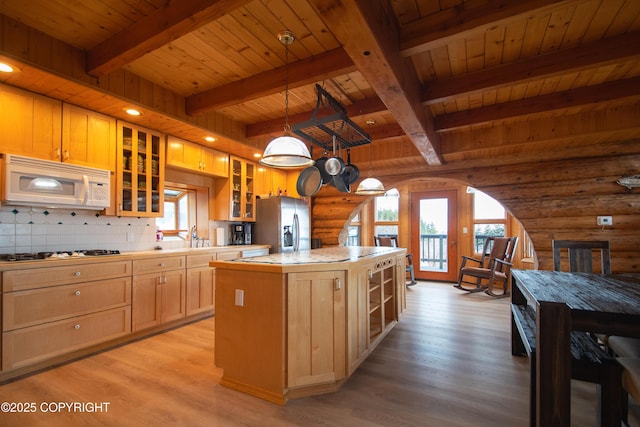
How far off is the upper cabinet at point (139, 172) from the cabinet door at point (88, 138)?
0.31 ft

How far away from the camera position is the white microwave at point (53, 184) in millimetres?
2496

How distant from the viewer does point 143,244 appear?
12.6 feet

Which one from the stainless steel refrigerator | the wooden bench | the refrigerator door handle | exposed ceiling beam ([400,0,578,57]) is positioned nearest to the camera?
the wooden bench

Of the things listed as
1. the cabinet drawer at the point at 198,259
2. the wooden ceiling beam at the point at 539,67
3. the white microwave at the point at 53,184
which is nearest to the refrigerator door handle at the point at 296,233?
the cabinet drawer at the point at 198,259

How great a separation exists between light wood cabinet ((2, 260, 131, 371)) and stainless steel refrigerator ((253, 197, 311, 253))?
2.19m

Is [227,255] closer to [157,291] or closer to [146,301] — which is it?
[157,291]

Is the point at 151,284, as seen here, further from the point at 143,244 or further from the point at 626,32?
the point at 626,32

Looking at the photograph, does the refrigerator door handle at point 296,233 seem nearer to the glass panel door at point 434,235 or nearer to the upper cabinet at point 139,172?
the upper cabinet at point 139,172

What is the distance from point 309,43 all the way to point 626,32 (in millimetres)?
2233

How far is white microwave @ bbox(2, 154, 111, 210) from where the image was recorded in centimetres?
250

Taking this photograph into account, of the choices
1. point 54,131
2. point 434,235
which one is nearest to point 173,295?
point 54,131

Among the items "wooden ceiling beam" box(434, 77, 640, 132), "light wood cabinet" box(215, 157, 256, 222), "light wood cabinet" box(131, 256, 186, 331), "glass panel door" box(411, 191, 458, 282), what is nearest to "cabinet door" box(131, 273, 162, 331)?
"light wood cabinet" box(131, 256, 186, 331)

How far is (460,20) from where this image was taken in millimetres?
1831

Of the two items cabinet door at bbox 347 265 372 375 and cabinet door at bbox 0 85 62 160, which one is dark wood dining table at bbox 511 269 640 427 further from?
cabinet door at bbox 0 85 62 160
